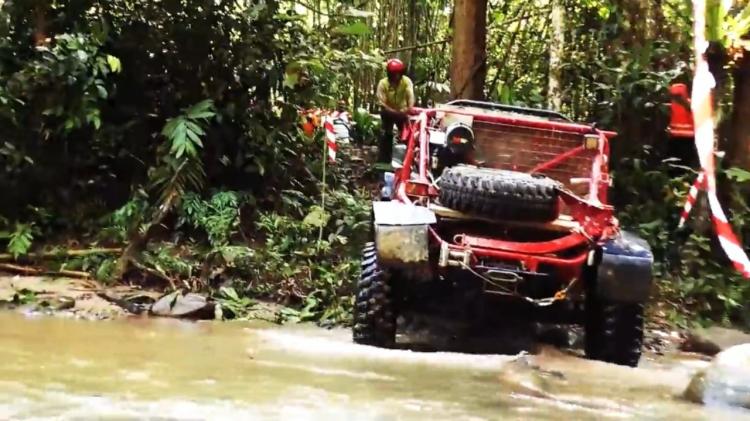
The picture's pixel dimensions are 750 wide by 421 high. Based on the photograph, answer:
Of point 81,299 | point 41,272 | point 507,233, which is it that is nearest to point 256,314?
point 81,299

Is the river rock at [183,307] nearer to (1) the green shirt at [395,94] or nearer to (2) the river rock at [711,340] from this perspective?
(1) the green shirt at [395,94]

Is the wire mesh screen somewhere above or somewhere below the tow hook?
above

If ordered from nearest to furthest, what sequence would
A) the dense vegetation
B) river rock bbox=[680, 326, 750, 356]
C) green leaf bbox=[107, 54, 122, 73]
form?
river rock bbox=[680, 326, 750, 356] → the dense vegetation → green leaf bbox=[107, 54, 122, 73]

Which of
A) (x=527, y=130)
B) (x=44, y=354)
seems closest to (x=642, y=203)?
(x=527, y=130)

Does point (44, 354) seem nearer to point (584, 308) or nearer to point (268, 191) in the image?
point (584, 308)

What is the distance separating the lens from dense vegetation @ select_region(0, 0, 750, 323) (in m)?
8.22

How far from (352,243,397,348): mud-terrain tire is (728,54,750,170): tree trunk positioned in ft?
16.0

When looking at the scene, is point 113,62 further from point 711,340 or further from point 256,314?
point 711,340

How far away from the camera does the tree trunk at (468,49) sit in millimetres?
9648

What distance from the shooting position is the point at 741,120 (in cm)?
892

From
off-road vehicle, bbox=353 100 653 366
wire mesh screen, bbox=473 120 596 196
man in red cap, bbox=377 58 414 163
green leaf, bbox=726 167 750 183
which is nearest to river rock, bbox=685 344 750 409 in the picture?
off-road vehicle, bbox=353 100 653 366

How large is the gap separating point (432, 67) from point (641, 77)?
12.5ft

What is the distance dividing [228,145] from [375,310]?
4.12 m

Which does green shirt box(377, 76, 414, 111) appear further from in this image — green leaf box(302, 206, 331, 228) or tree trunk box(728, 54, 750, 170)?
tree trunk box(728, 54, 750, 170)
